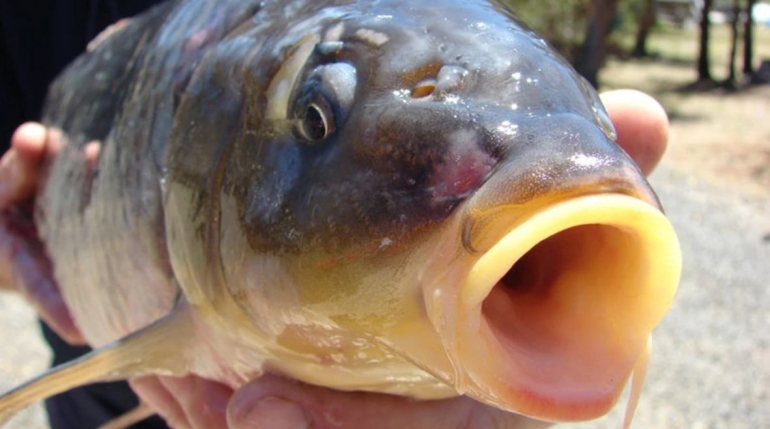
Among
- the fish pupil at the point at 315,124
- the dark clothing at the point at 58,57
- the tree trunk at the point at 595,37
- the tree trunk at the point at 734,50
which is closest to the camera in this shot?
the fish pupil at the point at 315,124

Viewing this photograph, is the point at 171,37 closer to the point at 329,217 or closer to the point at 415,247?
the point at 329,217

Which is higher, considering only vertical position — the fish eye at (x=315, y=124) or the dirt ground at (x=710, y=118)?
the fish eye at (x=315, y=124)

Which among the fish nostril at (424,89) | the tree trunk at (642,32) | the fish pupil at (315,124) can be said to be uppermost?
the fish nostril at (424,89)

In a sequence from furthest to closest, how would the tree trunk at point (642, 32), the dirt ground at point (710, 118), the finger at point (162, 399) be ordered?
the tree trunk at point (642, 32) < the dirt ground at point (710, 118) < the finger at point (162, 399)

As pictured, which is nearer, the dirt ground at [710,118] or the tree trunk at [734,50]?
the dirt ground at [710,118]

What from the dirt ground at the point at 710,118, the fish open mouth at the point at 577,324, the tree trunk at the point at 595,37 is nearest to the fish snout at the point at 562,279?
the fish open mouth at the point at 577,324

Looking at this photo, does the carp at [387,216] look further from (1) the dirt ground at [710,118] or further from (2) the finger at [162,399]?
(1) the dirt ground at [710,118]
